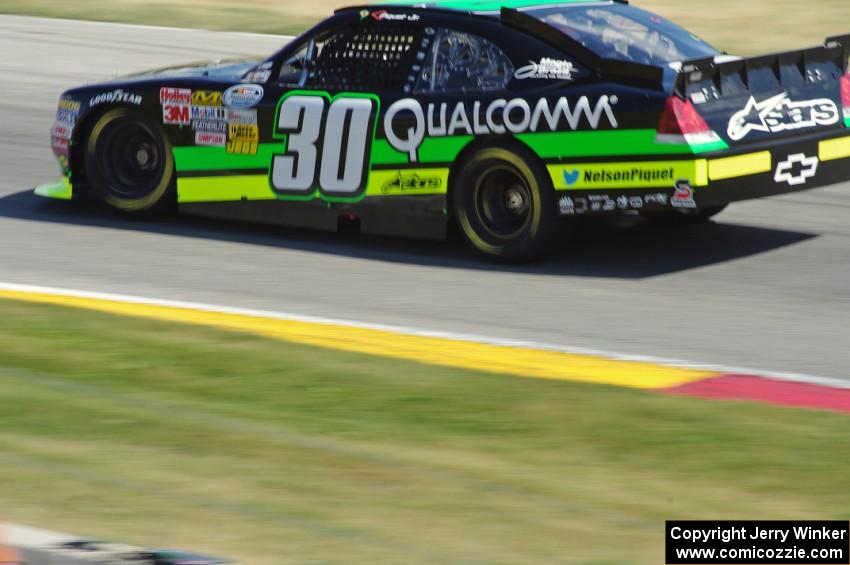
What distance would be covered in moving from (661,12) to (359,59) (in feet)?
45.0

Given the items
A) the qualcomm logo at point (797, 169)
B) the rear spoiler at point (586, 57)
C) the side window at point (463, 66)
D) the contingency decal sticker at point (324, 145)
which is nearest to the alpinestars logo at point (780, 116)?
the qualcomm logo at point (797, 169)

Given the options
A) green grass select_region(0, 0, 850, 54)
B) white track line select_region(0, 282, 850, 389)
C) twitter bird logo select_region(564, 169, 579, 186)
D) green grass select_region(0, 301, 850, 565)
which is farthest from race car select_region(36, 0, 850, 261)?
green grass select_region(0, 0, 850, 54)

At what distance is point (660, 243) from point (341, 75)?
218cm

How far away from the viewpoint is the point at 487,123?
8.99 m

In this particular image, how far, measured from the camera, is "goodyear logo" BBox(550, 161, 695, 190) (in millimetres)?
8430

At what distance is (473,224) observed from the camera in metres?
9.26

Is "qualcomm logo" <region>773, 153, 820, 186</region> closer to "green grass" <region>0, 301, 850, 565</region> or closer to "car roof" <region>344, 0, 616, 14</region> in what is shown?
"car roof" <region>344, 0, 616, 14</region>

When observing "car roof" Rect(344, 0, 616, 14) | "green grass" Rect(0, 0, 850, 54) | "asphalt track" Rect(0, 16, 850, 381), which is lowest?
"asphalt track" Rect(0, 16, 850, 381)

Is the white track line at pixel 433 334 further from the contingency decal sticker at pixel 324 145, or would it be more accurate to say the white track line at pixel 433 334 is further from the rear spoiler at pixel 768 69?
the rear spoiler at pixel 768 69

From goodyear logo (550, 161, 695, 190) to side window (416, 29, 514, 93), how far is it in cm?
67

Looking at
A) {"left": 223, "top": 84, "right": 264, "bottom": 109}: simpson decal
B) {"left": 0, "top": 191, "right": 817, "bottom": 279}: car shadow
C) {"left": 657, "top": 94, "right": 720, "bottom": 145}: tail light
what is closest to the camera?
{"left": 657, "top": 94, "right": 720, "bottom": 145}: tail light

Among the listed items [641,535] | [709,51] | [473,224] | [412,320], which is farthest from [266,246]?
[641,535]

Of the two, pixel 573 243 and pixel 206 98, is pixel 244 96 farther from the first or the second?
pixel 573 243

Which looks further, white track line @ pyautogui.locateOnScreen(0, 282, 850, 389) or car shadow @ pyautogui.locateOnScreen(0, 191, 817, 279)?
car shadow @ pyautogui.locateOnScreen(0, 191, 817, 279)
